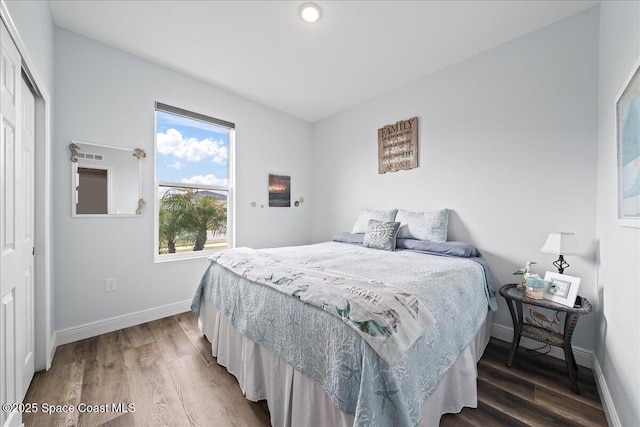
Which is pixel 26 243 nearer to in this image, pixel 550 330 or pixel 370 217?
pixel 370 217

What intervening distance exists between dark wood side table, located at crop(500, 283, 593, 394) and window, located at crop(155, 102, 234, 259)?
122 inches

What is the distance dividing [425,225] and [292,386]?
205 cm

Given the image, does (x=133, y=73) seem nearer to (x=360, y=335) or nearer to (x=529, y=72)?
(x=360, y=335)

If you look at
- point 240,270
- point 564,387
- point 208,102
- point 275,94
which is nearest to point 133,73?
point 208,102

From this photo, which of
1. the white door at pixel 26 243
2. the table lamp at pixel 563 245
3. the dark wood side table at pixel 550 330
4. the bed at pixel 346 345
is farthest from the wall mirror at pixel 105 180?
the table lamp at pixel 563 245

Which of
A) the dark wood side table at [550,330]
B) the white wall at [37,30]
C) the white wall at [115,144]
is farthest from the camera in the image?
the white wall at [115,144]

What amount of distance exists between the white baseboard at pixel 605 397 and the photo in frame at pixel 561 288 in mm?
470

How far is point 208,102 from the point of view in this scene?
3146 mm

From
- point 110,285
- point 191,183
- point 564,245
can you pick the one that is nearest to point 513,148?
point 564,245

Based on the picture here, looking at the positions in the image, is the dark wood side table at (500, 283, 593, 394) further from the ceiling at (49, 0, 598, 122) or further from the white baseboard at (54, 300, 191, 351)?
the white baseboard at (54, 300, 191, 351)

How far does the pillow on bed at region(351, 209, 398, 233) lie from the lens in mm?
3078

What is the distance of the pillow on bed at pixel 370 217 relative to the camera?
3078 mm

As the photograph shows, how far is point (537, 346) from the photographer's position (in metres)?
2.20
